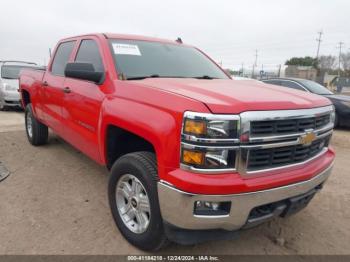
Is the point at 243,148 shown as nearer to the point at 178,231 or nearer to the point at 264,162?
the point at 264,162

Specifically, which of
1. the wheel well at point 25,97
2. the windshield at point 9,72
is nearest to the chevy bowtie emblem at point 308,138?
the wheel well at point 25,97

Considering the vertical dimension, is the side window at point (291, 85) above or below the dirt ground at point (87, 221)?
above

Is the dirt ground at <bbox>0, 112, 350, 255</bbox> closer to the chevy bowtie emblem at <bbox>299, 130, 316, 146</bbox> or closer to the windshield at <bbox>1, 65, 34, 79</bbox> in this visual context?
the chevy bowtie emblem at <bbox>299, 130, 316, 146</bbox>

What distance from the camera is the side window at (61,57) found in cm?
461

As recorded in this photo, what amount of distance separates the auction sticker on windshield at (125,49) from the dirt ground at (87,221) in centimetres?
169

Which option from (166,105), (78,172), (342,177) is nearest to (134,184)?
(166,105)

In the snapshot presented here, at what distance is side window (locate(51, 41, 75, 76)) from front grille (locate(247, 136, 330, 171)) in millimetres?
3205

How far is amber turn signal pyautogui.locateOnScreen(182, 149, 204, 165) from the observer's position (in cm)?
223

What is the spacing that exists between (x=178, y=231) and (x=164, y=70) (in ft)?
6.08

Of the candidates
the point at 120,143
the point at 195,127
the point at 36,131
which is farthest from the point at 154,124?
the point at 36,131

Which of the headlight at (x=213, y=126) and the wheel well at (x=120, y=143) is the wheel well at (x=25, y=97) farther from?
the headlight at (x=213, y=126)

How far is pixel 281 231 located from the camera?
3.30 m

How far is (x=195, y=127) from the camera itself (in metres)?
2.22

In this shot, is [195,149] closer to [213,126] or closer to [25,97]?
[213,126]
